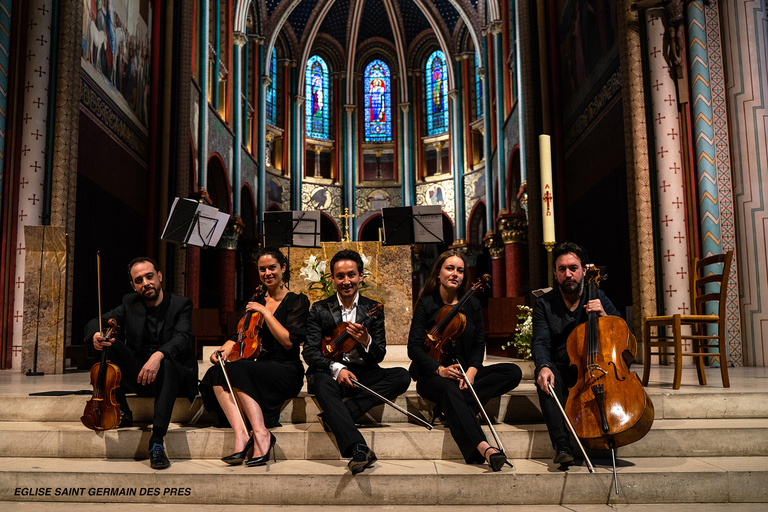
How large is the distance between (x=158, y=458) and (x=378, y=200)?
1941 cm

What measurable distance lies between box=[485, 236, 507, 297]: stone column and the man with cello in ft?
47.3

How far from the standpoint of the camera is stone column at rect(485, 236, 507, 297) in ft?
60.3

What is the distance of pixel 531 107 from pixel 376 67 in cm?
1184

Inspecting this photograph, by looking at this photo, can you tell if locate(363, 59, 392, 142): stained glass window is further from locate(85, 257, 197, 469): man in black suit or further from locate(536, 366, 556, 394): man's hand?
locate(536, 366, 556, 394): man's hand

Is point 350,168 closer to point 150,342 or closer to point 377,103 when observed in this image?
point 377,103

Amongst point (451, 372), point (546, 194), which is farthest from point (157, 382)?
point (546, 194)

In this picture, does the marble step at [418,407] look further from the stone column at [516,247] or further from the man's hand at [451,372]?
the stone column at [516,247]

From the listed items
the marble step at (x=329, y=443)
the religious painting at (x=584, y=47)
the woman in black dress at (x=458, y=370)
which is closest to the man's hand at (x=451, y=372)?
the woman in black dress at (x=458, y=370)

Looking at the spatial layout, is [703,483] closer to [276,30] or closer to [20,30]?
[20,30]

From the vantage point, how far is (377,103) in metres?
23.5

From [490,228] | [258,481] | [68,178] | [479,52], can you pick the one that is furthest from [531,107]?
[258,481]

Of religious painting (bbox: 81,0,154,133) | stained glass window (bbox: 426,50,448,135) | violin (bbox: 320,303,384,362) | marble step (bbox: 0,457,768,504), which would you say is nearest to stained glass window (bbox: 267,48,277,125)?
stained glass window (bbox: 426,50,448,135)

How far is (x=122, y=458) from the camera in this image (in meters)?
3.81

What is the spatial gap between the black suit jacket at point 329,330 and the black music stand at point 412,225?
377cm
